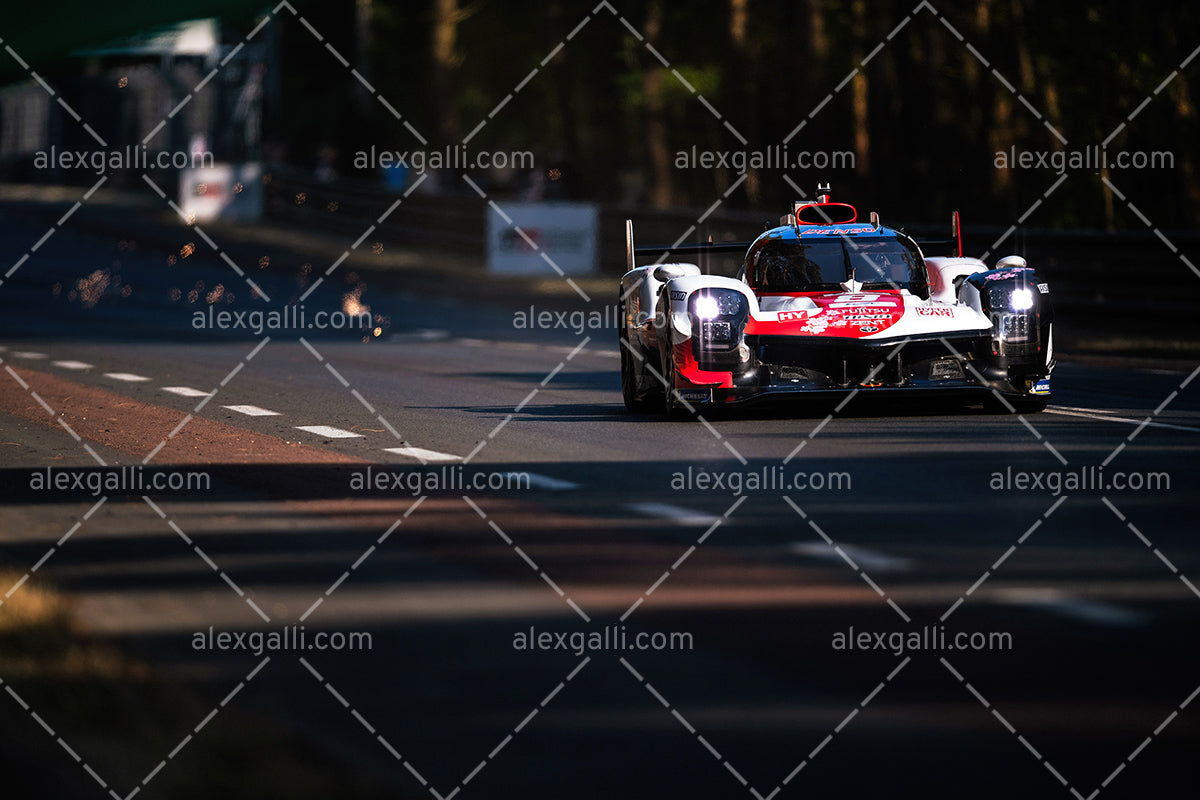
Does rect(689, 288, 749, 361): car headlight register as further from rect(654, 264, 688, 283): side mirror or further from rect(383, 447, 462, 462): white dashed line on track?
rect(383, 447, 462, 462): white dashed line on track

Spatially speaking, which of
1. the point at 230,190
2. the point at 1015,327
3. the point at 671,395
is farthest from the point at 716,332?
the point at 230,190

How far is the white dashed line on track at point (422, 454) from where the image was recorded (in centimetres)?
1154

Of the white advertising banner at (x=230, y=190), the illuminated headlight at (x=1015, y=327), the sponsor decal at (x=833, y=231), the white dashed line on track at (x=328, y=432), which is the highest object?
the sponsor decal at (x=833, y=231)

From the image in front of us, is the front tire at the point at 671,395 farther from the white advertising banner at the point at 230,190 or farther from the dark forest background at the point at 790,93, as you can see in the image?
the white advertising banner at the point at 230,190

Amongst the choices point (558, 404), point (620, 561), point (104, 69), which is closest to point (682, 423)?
point (558, 404)

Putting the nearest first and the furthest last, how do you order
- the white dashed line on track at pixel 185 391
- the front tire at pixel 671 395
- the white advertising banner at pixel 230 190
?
1. the front tire at pixel 671 395
2. the white dashed line on track at pixel 185 391
3. the white advertising banner at pixel 230 190

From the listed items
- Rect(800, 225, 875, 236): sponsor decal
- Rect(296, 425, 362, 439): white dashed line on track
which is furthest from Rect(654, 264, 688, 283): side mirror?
Rect(296, 425, 362, 439): white dashed line on track

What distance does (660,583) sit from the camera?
7438 millimetres

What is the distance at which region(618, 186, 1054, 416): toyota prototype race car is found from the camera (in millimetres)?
12977

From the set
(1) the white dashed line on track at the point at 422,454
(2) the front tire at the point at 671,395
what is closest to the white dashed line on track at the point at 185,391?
(2) the front tire at the point at 671,395

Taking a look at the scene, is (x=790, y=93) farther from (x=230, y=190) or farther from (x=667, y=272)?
(x=667, y=272)

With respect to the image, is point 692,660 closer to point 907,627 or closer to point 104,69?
point 907,627

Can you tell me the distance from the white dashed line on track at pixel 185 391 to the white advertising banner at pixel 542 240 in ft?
63.5

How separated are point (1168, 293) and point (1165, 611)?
16.9 meters
